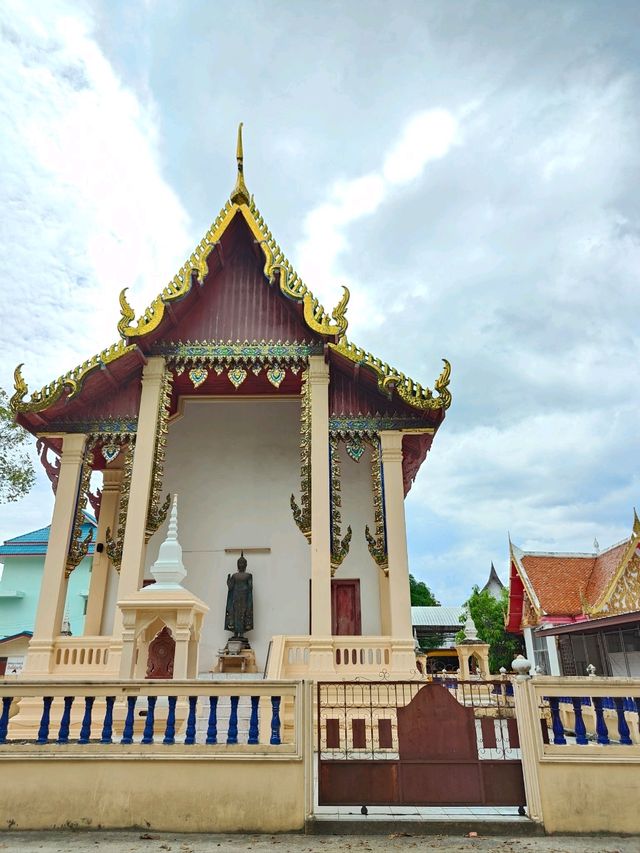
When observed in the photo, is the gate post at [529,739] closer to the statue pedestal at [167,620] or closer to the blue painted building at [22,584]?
the statue pedestal at [167,620]

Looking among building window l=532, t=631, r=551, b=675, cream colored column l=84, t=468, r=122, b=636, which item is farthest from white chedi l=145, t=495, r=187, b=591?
building window l=532, t=631, r=551, b=675

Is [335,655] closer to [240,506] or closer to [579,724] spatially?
[240,506]

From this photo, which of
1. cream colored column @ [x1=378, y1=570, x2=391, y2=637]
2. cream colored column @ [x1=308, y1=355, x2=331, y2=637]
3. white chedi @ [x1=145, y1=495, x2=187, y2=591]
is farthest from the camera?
cream colored column @ [x1=378, y1=570, x2=391, y2=637]

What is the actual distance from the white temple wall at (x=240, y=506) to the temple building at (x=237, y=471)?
3cm

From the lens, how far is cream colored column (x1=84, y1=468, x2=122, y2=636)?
10500 mm

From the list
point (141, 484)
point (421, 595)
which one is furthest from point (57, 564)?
point (421, 595)

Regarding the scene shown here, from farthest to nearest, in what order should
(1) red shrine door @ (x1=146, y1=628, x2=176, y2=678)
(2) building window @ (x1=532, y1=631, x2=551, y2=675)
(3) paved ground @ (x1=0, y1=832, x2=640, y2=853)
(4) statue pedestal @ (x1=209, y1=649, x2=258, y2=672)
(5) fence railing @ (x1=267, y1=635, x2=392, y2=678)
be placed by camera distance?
1. (2) building window @ (x1=532, y1=631, x2=551, y2=675)
2. (4) statue pedestal @ (x1=209, y1=649, x2=258, y2=672)
3. (1) red shrine door @ (x1=146, y1=628, x2=176, y2=678)
4. (5) fence railing @ (x1=267, y1=635, x2=392, y2=678)
5. (3) paved ground @ (x1=0, y1=832, x2=640, y2=853)

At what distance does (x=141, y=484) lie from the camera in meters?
8.97

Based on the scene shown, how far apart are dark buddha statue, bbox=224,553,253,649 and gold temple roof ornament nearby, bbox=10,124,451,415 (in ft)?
13.7

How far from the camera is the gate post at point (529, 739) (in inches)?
163

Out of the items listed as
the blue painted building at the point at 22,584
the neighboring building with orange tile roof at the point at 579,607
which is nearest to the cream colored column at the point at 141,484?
the neighboring building with orange tile roof at the point at 579,607

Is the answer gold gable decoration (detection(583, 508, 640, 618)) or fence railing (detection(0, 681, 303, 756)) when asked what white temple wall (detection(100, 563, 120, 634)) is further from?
gold gable decoration (detection(583, 508, 640, 618))

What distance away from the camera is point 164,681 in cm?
447

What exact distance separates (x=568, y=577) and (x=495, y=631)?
648 cm
